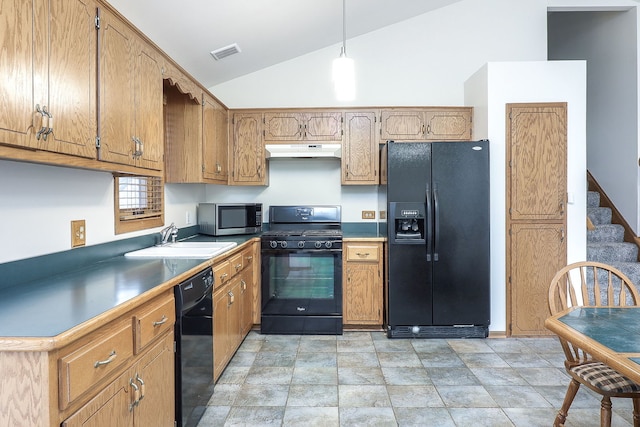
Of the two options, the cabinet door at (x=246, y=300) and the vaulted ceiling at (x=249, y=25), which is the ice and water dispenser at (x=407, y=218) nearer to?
the cabinet door at (x=246, y=300)

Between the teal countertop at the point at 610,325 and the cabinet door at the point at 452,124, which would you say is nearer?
the teal countertop at the point at 610,325

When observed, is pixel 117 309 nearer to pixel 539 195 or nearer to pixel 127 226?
pixel 127 226

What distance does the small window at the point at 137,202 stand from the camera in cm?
Answer: 238

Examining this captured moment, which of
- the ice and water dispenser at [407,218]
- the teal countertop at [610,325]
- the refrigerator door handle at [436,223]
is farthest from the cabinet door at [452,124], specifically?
the teal countertop at [610,325]

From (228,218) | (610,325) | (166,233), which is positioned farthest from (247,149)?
(610,325)

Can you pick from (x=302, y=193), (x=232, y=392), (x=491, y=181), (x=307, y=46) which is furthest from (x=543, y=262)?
(x=307, y=46)

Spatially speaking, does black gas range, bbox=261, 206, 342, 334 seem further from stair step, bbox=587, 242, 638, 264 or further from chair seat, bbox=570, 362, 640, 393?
stair step, bbox=587, 242, 638, 264

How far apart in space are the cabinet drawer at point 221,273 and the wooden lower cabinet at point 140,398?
621 millimetres

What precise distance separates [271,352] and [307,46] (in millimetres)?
3005

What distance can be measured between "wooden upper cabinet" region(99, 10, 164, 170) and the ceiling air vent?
115 cm

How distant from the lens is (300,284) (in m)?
3.42

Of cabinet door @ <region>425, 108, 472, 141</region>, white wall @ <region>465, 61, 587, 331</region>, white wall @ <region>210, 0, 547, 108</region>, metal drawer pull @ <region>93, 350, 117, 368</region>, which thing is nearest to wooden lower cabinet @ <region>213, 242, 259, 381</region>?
metal drawer pull @ <region>93, 350, 117, 368</region>

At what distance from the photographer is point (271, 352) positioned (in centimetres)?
302

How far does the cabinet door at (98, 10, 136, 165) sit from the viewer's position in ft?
5.40
